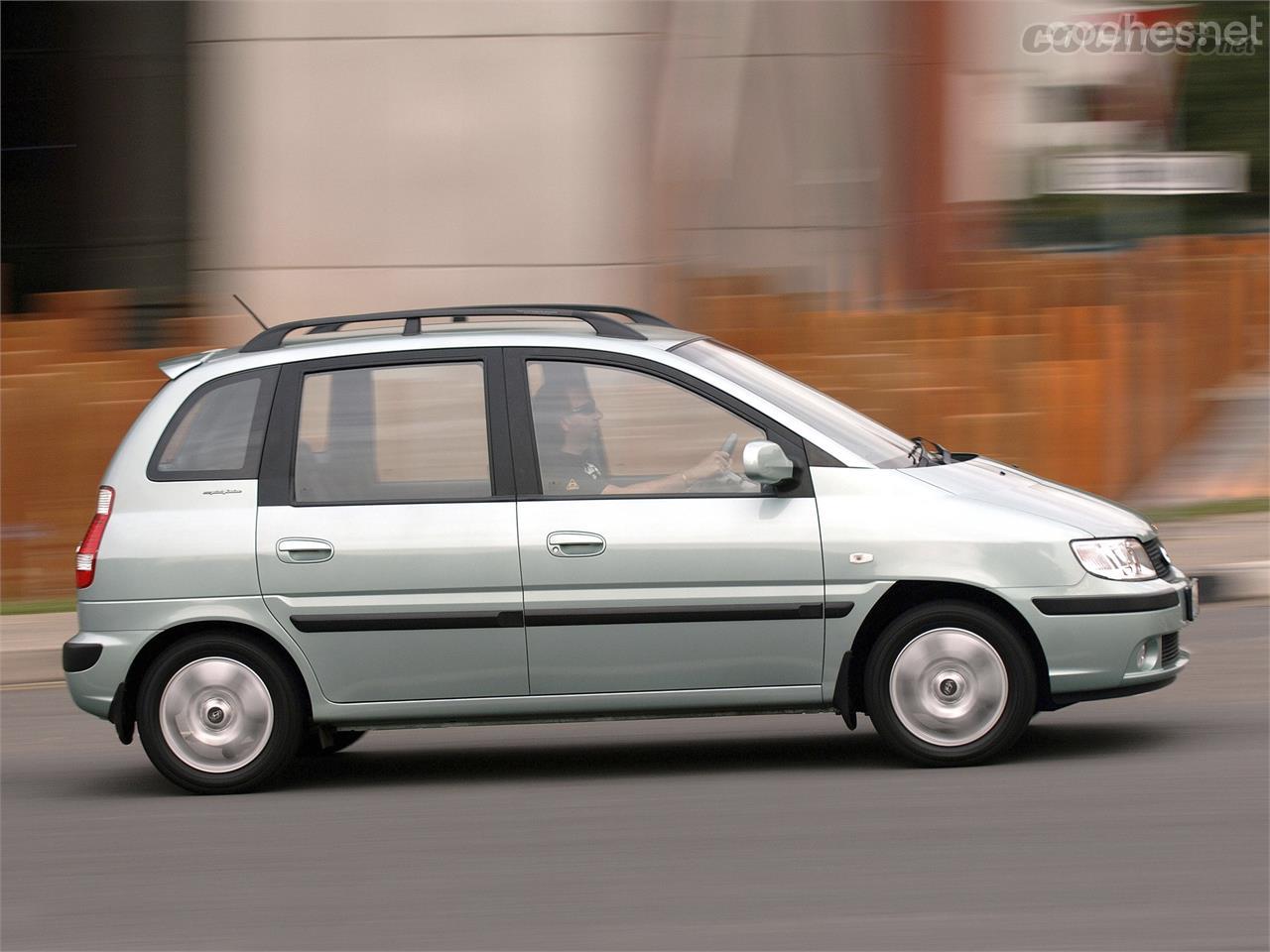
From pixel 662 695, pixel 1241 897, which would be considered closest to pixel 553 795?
pixel 662 695

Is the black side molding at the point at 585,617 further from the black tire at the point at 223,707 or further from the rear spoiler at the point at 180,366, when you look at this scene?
the rear spoiler at the point at 180,366

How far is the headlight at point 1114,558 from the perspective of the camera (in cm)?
616

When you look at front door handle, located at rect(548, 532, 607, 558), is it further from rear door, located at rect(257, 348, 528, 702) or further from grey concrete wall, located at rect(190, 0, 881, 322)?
grey concrete wall, located at rect(190, 0, 881, 322)

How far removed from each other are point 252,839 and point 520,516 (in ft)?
4.55

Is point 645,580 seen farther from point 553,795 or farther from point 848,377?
point 848,377

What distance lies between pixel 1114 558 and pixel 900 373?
6.56m

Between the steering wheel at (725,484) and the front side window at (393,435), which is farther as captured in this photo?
the front side window at (393,435)

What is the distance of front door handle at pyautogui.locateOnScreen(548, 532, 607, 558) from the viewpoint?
6215mm

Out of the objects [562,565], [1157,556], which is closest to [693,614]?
[562,565]

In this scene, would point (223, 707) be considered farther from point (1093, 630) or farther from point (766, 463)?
point (1093, 630)

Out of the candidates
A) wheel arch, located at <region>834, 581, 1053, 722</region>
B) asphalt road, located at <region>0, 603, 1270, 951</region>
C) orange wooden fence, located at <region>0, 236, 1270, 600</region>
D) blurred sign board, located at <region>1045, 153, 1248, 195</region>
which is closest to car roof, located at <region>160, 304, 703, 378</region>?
wheel arch, located at <region>834, 581, 1053, 722</region>

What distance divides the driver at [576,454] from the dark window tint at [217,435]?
3.39ft

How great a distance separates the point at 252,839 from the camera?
229 inches

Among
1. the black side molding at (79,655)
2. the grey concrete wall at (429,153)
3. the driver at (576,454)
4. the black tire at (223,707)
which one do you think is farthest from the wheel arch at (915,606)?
the grey concrete wall at (429,153)
